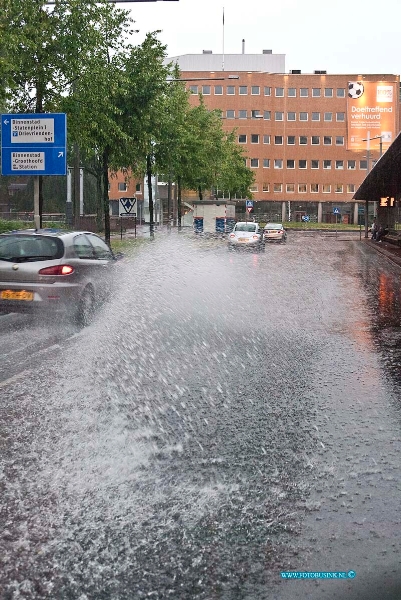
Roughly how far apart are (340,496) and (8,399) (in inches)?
136

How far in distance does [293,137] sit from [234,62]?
14.9 m

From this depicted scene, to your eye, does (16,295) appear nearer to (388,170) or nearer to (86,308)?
(86,308)

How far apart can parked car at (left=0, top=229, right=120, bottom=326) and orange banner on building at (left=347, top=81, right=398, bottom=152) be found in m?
62.3

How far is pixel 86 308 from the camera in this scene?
1220 centimetres

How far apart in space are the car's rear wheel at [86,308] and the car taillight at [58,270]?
53 centimetres

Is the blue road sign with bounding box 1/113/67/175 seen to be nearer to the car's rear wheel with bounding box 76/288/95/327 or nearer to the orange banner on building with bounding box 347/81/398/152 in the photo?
the car's rear wheel with bounding box 76/288/95/327

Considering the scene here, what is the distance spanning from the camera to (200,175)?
56.7 metres

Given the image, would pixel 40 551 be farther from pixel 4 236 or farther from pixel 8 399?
pixel 4 236

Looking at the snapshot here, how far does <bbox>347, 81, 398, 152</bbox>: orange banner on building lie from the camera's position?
72125 mm

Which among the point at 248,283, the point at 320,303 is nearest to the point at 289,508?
the point at 320,303

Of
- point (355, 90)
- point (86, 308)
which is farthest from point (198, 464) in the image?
point (355, 90)

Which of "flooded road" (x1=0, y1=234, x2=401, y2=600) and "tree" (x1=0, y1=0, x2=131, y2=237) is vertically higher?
"tree" (x1=0, y1=0, x2=131, y2=237)

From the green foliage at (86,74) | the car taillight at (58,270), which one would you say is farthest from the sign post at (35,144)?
the car taillight at (58,270)

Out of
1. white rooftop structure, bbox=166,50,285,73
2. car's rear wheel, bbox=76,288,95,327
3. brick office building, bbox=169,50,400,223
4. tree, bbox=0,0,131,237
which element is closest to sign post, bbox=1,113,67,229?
tree, bbox=0,0,131,237
